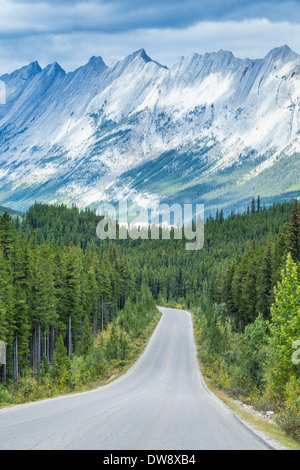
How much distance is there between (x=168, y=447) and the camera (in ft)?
36.7

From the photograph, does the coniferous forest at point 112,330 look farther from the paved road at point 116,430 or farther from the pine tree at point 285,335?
the paved road at point 116,430

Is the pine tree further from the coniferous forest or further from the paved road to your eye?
the paved road

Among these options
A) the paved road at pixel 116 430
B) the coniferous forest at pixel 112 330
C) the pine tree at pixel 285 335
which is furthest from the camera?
the coniferous forest at pixel 112 330

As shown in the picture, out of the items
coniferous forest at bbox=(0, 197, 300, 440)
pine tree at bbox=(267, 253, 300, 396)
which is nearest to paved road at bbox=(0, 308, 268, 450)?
coniferous forest at bbox=(0, 197, 300, 440)

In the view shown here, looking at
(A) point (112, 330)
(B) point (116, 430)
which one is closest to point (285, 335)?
(B) point (116, 430)

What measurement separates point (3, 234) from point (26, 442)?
4116 centimetres

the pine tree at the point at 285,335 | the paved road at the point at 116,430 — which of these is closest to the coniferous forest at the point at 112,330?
the pine tree at the point at 285,335

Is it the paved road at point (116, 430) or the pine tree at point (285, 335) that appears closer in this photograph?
the paved road at point (116, 430)

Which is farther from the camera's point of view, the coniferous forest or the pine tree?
the coniferous forest

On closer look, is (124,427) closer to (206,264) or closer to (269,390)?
(269,390)

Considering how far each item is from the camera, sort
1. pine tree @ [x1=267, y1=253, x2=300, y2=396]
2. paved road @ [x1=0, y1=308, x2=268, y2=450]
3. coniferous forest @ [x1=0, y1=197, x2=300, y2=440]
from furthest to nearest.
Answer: coniferous forest @ [x1=0, y1=197, x2=300, y2=440] → pine tree @ [x1=267, y1=253, x2=300, y2=396] → paved road @ [x1=0, y1=308, x2=268, y2=450]

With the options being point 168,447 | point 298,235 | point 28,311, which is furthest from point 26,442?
point 298,235

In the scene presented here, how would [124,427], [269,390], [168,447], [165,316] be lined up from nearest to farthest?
[168,447] < [124,427] < [269,390] < [165,316]
